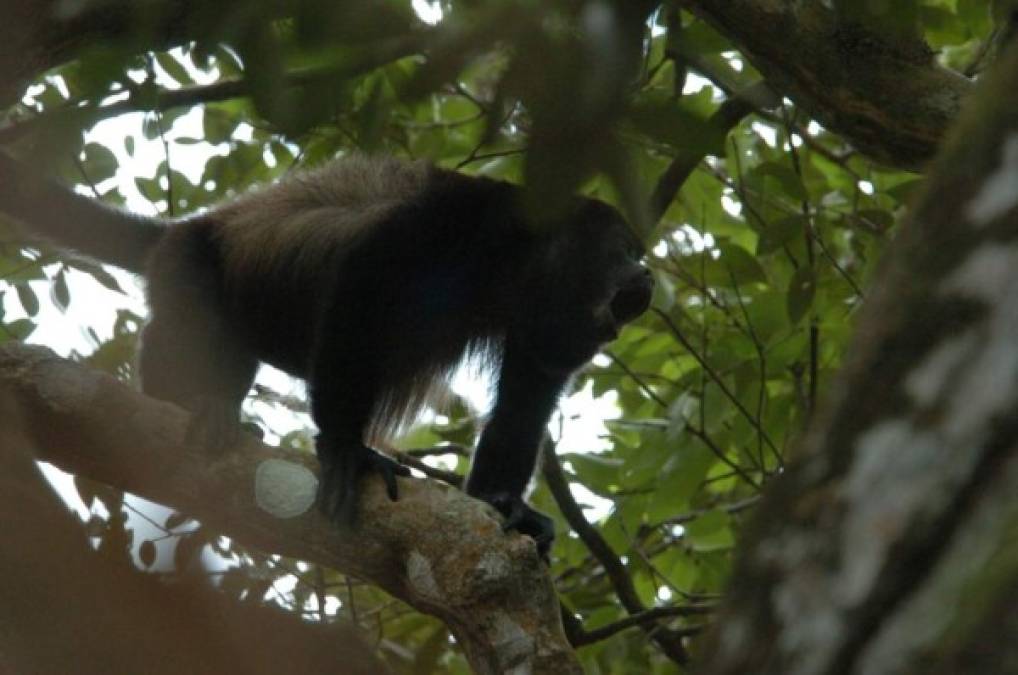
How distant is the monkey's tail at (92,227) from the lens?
488 centimetres

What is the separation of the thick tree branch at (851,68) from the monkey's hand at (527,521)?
164cm

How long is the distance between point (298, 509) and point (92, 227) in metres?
2.23

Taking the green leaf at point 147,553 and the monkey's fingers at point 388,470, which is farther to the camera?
the monkey's fingers at point 388,470

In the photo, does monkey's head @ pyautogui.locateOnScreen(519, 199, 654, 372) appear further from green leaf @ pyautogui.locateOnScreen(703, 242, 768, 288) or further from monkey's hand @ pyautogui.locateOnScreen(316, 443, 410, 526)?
monkey's hand @ pyautogui.locateOnScreen(316, 443, 410, 526)

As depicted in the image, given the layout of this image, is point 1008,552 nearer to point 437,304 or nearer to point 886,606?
point 886,606

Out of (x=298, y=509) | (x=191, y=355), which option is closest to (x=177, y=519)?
(x=298, y=509)

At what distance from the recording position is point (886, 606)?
3.01ft

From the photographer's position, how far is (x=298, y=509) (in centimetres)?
335

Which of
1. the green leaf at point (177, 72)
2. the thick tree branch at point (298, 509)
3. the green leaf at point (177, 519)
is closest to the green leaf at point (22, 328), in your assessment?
the green leaf at point (177, 72)

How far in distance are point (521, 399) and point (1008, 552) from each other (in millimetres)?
4201

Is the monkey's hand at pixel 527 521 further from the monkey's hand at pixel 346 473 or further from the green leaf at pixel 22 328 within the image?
the green leaf at pixel 22 328

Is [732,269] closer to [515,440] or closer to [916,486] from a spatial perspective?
[515,440]

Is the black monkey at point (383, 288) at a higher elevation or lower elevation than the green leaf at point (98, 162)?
lower

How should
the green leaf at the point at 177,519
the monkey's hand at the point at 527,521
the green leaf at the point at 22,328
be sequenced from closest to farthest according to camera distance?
the green leaf at the point at 177,519 → the monkey's hand at the point at 527,521 → the green leaf at the point at 22,328
